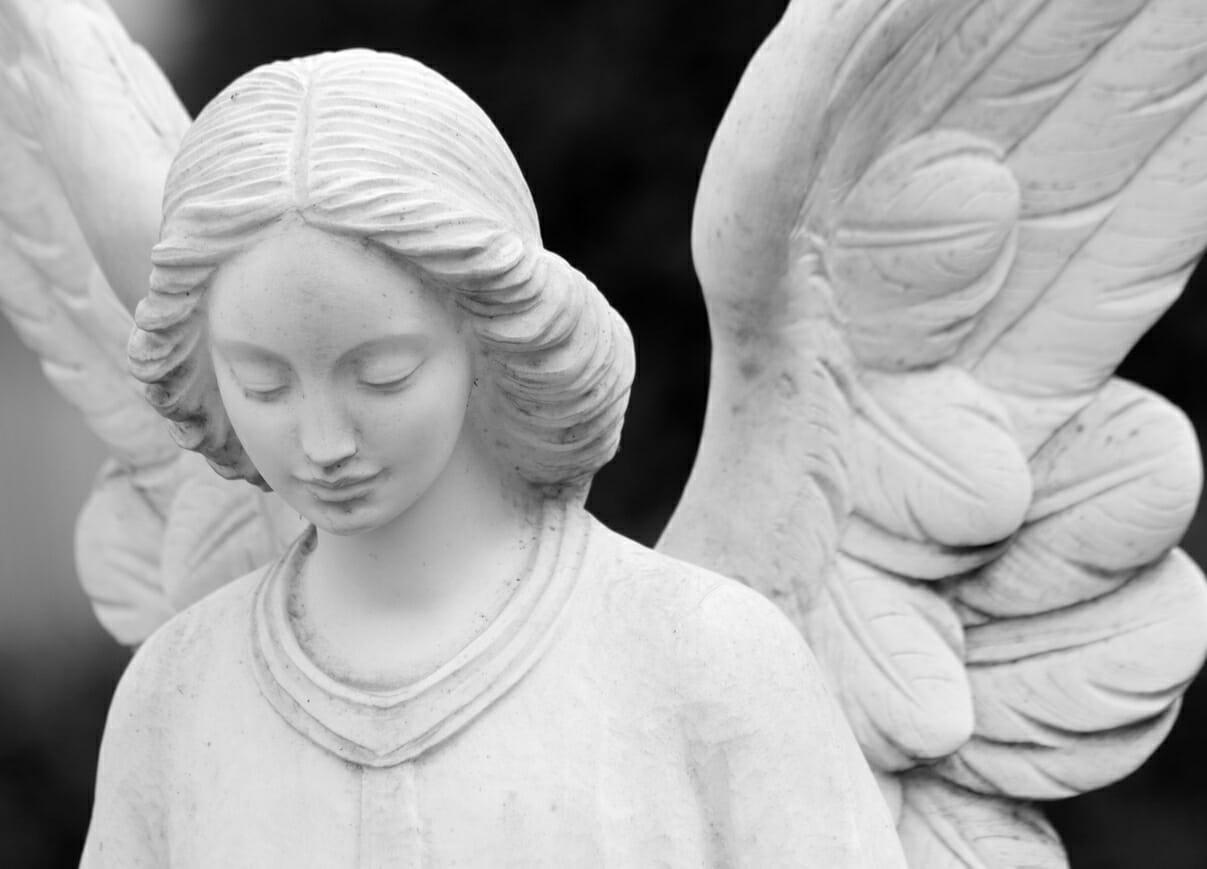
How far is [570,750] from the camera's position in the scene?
193 cm

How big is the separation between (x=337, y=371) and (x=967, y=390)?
783mm

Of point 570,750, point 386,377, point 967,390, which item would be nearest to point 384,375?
point 386,377

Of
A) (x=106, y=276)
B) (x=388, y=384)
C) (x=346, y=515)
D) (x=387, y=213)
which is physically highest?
(x=387, y=213)

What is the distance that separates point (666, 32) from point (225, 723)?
90.9 inches

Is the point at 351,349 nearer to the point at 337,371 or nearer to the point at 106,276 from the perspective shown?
the point at 337,371

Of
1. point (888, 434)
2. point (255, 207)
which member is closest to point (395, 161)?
point (255, 207)

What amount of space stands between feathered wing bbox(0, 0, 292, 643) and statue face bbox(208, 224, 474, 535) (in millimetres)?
641

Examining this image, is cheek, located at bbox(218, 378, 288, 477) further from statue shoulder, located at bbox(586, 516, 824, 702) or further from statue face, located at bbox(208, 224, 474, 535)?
statue shoulder, located at bbox(586, 516, 824, 702)

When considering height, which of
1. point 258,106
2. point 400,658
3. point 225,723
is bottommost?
point 225,723

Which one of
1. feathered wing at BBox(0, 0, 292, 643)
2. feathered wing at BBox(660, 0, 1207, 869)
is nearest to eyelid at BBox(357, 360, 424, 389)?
feathered wing at BBox(660, 0, 1207, 869)

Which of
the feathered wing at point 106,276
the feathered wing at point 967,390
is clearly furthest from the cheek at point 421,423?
the feathered wing at point 106,276

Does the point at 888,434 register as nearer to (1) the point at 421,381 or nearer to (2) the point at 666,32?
(1) the point at 421,381

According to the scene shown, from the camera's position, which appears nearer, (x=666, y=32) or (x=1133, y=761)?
(x=1133, y=761)

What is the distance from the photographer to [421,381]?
184cm
